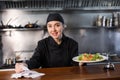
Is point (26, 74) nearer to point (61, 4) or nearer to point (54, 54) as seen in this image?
point (54, 54)

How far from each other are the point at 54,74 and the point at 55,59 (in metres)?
0.61

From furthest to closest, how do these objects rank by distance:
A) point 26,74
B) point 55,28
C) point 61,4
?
point 61,4
point 55,28
point 26,74

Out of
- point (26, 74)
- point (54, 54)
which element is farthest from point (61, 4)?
point (26, 74)

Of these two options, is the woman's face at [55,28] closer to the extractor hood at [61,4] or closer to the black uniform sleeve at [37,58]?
the black uniform sleeve at [37,58]

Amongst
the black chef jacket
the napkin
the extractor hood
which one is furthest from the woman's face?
the extractor hood

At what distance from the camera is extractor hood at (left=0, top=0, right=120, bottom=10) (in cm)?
423

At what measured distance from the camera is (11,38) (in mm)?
4371

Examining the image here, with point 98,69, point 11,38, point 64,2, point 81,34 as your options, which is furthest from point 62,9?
point 98,69

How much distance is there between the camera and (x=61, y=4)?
4332 mm

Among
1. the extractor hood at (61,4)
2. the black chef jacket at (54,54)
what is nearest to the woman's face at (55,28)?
the black chef jacket at (54,54)

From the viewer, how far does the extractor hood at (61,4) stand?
423 centimetres

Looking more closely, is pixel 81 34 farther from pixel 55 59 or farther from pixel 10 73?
pixel 10 73

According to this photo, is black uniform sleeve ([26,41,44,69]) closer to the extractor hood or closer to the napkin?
the napkin

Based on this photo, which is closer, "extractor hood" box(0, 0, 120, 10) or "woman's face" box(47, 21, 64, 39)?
"woman's face" box(47, 21, 64, 39)
